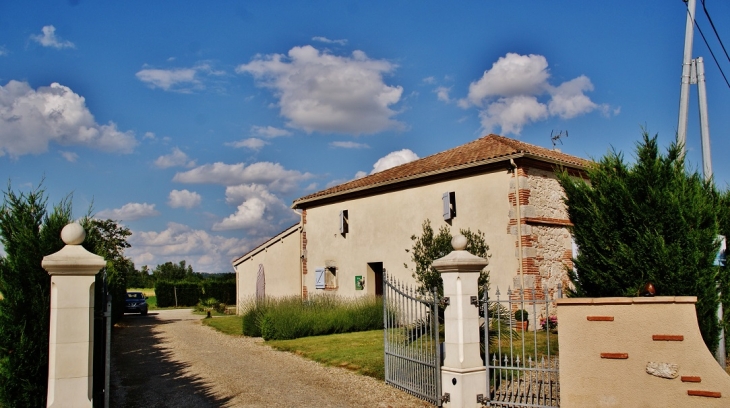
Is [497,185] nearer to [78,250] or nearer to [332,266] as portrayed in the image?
[332,266]

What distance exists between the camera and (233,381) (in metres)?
9.55

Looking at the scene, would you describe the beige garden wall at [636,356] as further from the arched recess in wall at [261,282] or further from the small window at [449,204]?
the arched recess in wall at [261,282]

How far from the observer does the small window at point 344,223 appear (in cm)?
2052

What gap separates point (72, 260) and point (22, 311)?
1481 millimetres

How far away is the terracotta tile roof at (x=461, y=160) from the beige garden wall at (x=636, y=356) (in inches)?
333

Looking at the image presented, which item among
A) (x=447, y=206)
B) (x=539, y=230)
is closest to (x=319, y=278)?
(x=447, y=206)

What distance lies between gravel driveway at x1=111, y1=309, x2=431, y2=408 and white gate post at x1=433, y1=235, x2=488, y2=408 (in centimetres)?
80

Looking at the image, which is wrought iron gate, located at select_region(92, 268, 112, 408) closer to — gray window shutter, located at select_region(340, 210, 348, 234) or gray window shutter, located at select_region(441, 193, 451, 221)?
gray window shutter, located at select_region(441, 193, 451, 221)

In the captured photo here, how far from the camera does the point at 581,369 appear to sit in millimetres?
6223

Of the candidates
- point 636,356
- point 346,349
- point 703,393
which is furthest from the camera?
point 346,349

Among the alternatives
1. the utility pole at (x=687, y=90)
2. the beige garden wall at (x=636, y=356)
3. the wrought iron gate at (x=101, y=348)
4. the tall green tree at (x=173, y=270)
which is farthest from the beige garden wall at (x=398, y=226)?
the tall green tree at (x=173, y=270)

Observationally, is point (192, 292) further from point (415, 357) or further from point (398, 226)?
point (415, 357)

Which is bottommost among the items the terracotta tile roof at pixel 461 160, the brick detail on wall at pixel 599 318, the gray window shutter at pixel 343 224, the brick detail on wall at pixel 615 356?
the brick detail on wall at pixel 615 356

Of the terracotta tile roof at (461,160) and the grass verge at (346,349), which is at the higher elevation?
the terracotta tile roof at (461,160)
